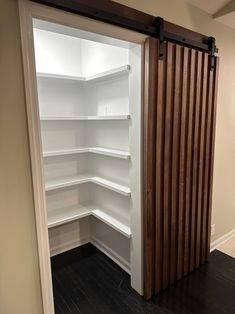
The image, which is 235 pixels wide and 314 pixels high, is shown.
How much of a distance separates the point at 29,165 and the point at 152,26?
4.38 feet

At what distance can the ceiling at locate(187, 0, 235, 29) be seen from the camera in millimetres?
1936

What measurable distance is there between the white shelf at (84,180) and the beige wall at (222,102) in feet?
3.78

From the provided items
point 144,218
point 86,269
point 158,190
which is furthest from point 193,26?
point 86,269

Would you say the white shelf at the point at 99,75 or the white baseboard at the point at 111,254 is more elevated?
the white shelf at the point at 99,75

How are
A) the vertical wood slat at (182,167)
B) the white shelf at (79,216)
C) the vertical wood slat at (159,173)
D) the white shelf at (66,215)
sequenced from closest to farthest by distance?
the vertical wood slat at (159,173), the vertical wood slat at (182,167), the white shelf at (79,216), the white shelf at (66,215)

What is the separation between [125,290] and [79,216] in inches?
34.5

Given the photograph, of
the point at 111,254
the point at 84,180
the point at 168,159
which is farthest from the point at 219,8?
the point at 111,254

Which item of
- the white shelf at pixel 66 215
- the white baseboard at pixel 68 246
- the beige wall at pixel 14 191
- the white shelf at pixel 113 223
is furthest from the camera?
the white baseboard at pixel 68 246

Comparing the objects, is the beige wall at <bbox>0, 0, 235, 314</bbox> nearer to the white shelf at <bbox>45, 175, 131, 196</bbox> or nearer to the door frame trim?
the door frame trim

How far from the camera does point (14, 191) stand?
124 cm

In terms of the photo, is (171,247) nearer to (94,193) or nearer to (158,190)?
(158,190)

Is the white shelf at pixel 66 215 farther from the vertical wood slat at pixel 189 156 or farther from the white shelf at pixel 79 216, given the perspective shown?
the vertical wood slat at pixel 189 156

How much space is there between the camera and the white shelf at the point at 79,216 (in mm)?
2234

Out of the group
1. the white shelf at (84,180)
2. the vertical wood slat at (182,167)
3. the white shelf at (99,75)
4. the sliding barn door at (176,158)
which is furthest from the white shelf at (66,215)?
the white shelf at (99,75)
